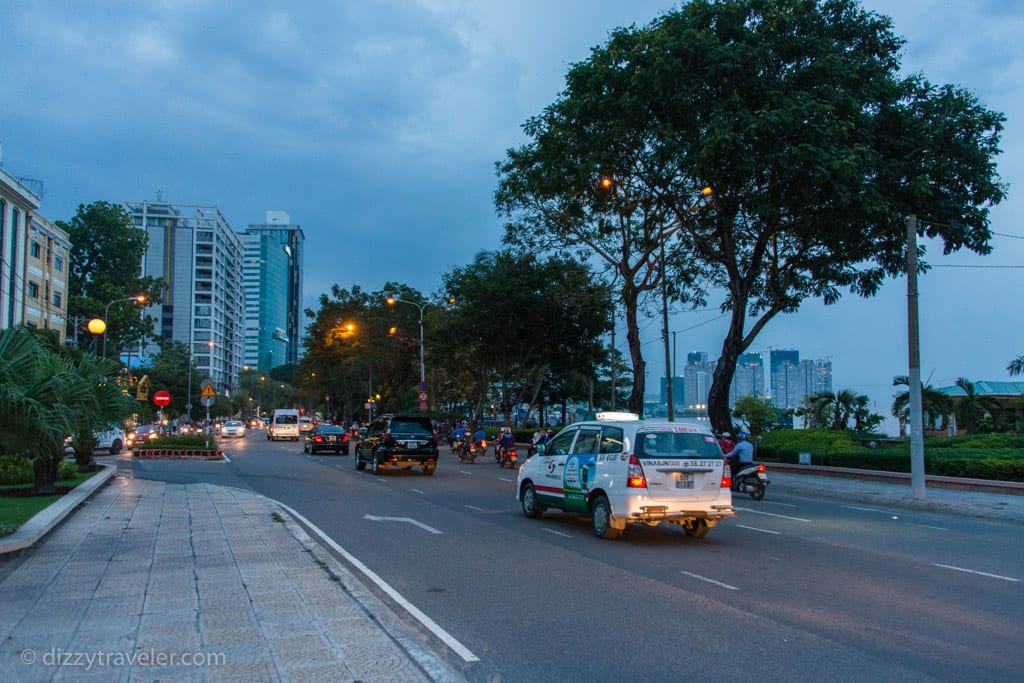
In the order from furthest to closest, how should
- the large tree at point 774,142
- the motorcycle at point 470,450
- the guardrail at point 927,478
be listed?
1. the motorcycle at point 470,450
2. the large tree at point 774,142
3. the guardrail at point 927,478

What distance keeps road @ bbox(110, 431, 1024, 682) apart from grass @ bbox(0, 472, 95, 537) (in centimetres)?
431

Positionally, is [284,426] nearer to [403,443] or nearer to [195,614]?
[403,443]

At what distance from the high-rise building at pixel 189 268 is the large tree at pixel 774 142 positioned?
112 meters

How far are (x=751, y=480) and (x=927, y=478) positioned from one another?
22.4ft

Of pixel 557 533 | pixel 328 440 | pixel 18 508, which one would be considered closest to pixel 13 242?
pixel 328 440

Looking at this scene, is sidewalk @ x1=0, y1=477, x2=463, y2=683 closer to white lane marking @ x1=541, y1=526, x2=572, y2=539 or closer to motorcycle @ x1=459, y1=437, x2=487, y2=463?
white lane marking @ x1=541, y1=526, x2=572, y2=539

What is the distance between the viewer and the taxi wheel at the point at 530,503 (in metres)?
14.8

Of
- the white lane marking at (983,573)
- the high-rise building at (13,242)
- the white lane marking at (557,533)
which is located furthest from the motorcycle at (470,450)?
the high-rise building at (13,242)

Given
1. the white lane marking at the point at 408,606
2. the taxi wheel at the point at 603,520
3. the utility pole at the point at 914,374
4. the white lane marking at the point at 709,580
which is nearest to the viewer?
the white lane marking at the point at 408,606

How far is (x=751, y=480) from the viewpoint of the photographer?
20141 mm

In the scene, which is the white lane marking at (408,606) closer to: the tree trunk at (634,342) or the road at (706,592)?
the road at (706,592)

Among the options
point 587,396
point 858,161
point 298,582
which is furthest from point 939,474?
point 587,396

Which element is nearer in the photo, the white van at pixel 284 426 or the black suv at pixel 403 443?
the black suv at pixel 403 443

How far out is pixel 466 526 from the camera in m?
13.9
